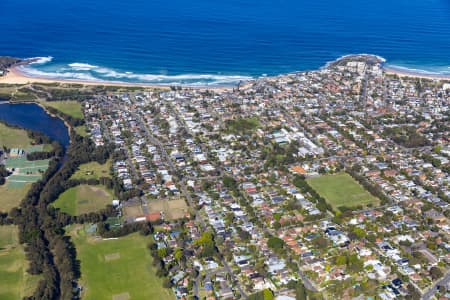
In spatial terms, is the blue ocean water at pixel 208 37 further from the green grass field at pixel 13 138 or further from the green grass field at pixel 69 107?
the green grass field at pixel 13 138

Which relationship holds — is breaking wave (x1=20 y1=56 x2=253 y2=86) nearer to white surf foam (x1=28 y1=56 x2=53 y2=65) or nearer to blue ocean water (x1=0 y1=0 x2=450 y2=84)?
blue ocean water (x1=0 y1=0 x2=450 y2=84)

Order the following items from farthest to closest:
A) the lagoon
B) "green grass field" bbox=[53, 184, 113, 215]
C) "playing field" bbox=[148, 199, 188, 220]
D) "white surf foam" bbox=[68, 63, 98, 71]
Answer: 1. "white surf foam" bbox=[68, 63, 98, 71]
2. the lagoon
3. "green grass field" bbox=[53, 184, 113, 215]
4. "playing field" bbox=[148, 199, 188, 220]

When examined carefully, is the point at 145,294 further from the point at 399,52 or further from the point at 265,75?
the point at 399,52

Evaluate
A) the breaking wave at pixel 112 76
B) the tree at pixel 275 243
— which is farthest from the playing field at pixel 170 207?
the breaking wave at pixel 112 76

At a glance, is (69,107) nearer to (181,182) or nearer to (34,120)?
(34,120)

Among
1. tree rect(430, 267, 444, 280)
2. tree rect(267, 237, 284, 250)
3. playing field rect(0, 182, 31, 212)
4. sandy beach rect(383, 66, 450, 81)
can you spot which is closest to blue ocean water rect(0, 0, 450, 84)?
sandy beach rect(383, 66, 450, 81)

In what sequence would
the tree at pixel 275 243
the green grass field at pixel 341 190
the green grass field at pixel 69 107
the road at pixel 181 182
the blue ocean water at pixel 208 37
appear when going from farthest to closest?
the blue ocean water at pixel 208 37
the green grass field at pixel 69 107
the green grass field at pixel 341 190
the tree at pixel 275 243
the road at pixel 181 182
